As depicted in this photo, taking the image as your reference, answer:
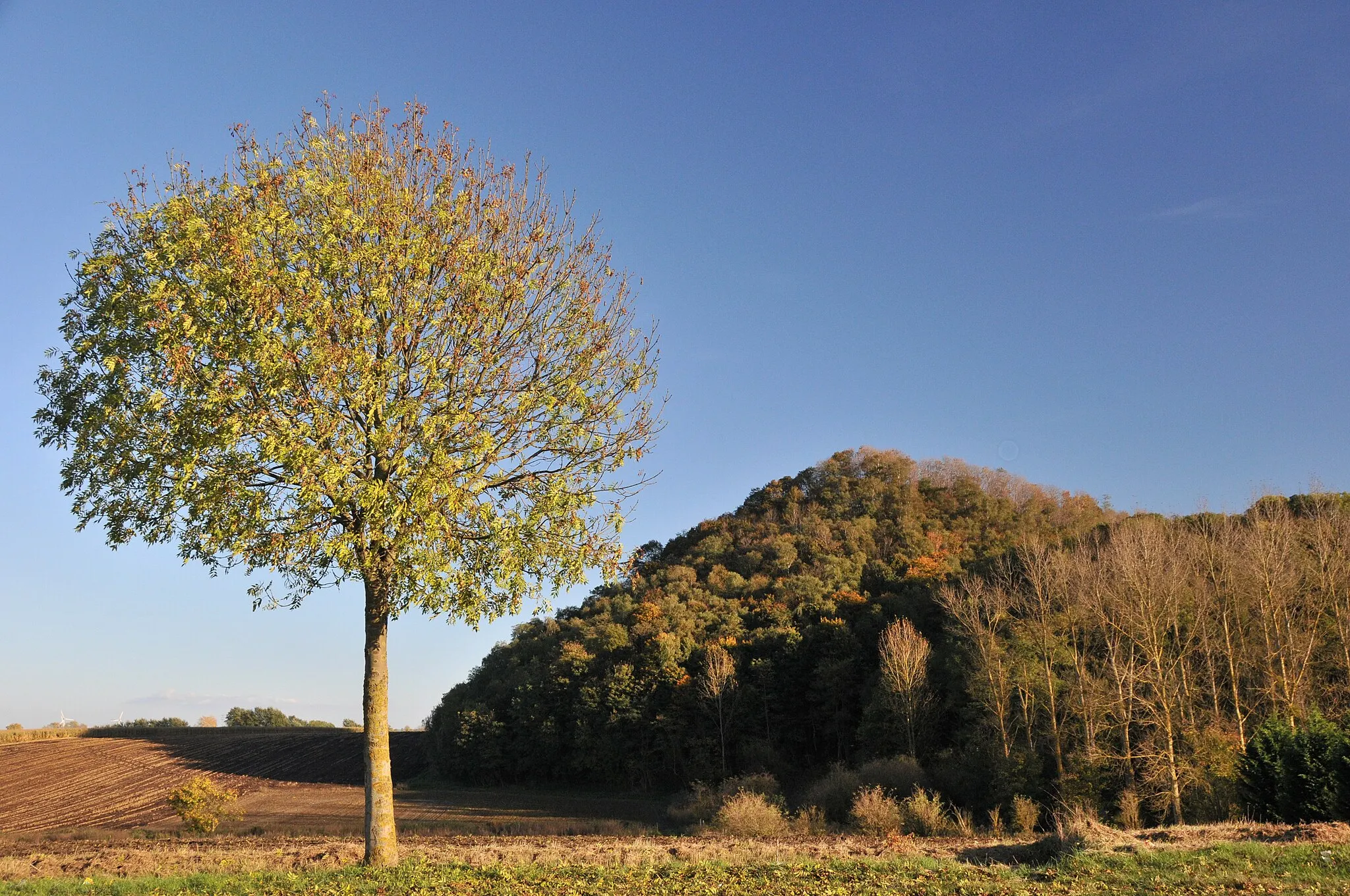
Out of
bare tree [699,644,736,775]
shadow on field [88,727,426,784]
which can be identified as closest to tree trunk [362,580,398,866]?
bare tree [699,644,736,775]

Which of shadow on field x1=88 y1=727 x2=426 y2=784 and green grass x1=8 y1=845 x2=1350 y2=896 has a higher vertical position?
green grass x1=8 y1=845 x2=1350 y2=896

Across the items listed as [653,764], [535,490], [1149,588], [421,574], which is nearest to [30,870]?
[421,574]

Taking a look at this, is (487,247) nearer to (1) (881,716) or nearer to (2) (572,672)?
(1) (881,716)

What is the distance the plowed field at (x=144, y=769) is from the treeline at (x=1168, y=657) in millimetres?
44856

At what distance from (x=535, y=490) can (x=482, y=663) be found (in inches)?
3083

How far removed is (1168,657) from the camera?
38.8 metres

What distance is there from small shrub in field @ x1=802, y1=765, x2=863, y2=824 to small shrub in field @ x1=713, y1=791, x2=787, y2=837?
5.88 m

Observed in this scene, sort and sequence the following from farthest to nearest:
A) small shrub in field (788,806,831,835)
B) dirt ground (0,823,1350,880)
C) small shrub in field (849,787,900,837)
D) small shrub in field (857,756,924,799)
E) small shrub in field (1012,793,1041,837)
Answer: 1. small shrub in field (857,756,924,799)
2. small shrub in field (1012,793,1041,837)
3. small shrub in field (788,806,831,835)
4. small shrub in field (849,787,900,837)
5. dirt ground (0,823,1350,880)

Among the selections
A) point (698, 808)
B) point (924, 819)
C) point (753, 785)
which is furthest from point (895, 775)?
point (924, 819)

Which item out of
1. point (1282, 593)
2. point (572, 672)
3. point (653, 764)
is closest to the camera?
point (1282, 593)

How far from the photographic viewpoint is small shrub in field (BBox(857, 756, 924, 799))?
39406mm

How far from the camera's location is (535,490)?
42.5ft

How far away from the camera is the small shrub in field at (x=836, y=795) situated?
37.6m

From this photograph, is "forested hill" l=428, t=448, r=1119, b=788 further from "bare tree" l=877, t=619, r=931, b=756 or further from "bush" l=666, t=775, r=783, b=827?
"bush" l=666, t=775, r=783, b=827
